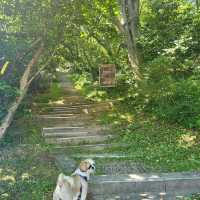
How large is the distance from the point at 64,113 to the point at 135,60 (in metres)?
3.27

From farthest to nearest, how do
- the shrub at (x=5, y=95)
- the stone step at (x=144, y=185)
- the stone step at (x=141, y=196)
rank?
the shrub at (x=5, y=95)
the stone step at (x=144, y=185)
the stone step at (x=141, y=196)

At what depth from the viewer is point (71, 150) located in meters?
9.64

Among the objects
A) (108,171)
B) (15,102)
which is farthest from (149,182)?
(15,102)

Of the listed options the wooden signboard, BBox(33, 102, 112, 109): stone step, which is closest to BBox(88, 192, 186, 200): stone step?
BBox(33, 102, 112, 109): stone step

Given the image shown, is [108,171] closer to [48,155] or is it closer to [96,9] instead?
[48,155]

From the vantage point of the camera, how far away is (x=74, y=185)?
20.3ft

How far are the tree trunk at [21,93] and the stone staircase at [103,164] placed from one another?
53.7 inches

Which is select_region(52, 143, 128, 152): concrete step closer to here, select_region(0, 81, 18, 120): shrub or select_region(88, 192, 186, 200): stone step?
select_region(0, 81, 18, 120): shrub

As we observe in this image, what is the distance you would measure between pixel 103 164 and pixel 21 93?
3207 millimetres

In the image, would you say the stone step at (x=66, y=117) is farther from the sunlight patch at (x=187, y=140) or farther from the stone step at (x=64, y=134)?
the sunlight patch at (x=187, y=140)

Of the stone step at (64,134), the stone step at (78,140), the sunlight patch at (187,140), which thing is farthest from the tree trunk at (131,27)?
the sunlight patch at (187,140)

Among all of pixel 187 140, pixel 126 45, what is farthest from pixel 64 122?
pixel 187 140

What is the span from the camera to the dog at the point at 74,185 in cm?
610

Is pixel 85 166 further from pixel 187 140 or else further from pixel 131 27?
pixel 131 27
